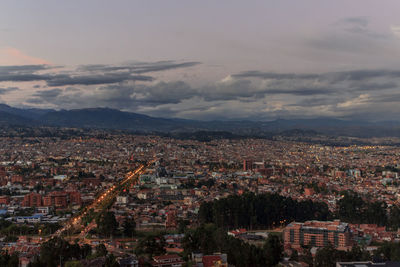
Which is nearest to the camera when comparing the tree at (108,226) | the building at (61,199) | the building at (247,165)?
the tree at (108,226)

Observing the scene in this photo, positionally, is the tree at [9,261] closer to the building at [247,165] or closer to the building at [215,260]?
the building at [215,260]

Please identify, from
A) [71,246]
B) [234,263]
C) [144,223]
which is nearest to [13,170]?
[144,223]

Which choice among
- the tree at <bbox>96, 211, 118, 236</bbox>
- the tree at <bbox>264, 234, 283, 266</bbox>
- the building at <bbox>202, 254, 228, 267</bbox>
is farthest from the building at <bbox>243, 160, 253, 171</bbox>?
the building at <bbox>202, 254, 228, 267</bbox>

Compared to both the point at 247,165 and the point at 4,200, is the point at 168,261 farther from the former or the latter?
the point at 247,165

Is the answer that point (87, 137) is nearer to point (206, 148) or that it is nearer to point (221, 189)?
point (206, 148)

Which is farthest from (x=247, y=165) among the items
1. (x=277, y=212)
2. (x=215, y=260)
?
(x=215, y=260)

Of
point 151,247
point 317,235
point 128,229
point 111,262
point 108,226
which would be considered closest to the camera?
point 111,262

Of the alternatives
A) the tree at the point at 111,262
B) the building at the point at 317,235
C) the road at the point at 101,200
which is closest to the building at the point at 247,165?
the road at the point at 101,200

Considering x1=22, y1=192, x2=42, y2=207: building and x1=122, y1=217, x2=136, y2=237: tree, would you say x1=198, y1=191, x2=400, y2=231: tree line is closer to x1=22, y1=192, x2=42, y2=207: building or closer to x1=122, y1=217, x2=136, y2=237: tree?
x1=122, y1=217, x2=136, y2=237: tree
